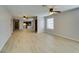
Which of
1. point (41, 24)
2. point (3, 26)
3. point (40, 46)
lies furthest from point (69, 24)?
point (41, 24)

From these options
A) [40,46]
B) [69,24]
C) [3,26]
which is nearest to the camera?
[40,46]

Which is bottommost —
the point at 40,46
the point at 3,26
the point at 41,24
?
the point at 40,46

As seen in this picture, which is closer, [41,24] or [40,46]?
[40,46]

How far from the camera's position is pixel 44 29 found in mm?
15195

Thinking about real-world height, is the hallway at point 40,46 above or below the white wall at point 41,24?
below

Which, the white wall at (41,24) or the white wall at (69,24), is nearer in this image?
the white wall at (69,24)

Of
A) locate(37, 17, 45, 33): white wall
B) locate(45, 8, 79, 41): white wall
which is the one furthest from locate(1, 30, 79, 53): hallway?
locate(37, 17, 45, 33): white wall

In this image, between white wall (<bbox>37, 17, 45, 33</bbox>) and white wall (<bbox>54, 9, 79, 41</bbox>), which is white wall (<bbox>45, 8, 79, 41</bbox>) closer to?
white wall (<bbox>54, 9, 79, 41</bbox>)

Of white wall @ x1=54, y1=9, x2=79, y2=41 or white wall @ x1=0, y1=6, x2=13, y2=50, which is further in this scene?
white wall @ x1=54, y1=9, x2=79, y2=41

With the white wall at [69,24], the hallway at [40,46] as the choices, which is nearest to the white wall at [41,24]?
the white wall at [69,24]

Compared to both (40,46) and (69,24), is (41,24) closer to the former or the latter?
(69,24)

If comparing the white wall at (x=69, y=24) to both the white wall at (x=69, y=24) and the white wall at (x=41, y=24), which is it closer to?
the white wall at (x=69, y=24)

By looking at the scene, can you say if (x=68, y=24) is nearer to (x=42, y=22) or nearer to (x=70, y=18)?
(x=70, y=18)

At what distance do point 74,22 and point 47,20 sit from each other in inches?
270
